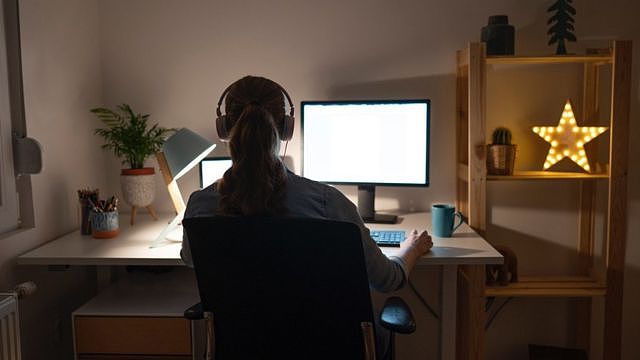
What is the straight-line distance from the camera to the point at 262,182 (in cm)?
130

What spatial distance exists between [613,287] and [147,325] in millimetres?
1670

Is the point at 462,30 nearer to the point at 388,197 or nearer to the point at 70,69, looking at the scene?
the point at 388,197

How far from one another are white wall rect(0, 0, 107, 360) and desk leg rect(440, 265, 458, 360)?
1.46 m

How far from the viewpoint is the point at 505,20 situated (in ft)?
7.12

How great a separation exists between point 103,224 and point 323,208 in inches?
43.1

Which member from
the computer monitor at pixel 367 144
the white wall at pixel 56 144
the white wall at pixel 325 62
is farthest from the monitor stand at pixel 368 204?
the white wall at pixel 56 144

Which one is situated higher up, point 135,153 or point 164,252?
point 135,153

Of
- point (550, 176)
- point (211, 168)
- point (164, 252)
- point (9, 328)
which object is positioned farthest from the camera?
point (211, 168)

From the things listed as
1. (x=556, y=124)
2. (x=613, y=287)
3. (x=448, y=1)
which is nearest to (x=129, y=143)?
(x=448, y=1)

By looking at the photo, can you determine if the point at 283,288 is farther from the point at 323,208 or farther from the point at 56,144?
the point at 56,144

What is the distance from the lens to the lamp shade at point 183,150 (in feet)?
6.68

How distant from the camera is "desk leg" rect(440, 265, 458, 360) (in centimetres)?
221

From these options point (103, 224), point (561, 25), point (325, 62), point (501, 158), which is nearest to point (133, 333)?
point (103, 224)

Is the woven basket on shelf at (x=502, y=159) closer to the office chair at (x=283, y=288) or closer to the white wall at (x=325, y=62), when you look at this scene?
the white wall at (x=325, y=62)
